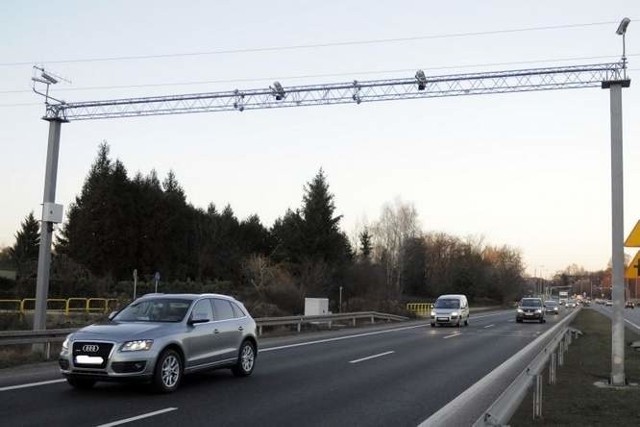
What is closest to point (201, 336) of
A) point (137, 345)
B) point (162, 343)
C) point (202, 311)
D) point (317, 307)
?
point (202, 311)

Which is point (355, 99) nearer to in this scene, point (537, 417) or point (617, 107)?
point (617, 107)

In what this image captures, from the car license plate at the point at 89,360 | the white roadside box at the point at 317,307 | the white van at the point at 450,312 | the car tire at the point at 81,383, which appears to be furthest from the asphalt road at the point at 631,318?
the white roadside box at the point at 317,307

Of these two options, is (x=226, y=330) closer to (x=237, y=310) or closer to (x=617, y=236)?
(x=237, y=310)

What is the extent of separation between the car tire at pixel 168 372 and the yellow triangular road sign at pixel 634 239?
845 cm

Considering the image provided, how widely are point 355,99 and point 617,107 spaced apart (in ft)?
40.5

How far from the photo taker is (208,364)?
39.7 feet

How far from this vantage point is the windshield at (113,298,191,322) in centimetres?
1177

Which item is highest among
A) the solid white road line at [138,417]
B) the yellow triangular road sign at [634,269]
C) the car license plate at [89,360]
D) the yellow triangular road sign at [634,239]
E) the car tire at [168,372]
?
the yellow triangular road sign at [634,239]

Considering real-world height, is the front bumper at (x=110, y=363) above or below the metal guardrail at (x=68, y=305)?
above

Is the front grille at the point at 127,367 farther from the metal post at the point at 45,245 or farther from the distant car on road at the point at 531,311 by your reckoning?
the distant car on road at the point at 531,311

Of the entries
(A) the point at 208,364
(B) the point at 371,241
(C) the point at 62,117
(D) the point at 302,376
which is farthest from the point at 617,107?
(B) the point at 371,241

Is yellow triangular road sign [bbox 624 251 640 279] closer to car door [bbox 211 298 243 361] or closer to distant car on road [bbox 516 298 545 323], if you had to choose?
car door [bbox 211 298 243 361]

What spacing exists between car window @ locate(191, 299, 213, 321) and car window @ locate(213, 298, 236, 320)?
22 cm

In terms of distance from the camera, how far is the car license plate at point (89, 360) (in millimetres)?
10375
